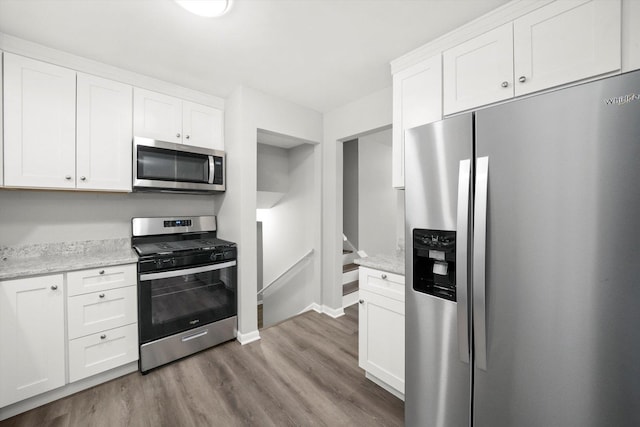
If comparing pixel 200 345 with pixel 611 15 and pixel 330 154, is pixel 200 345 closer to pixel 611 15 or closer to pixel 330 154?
pixel 330 154

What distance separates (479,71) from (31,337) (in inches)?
133

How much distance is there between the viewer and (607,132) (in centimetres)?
87

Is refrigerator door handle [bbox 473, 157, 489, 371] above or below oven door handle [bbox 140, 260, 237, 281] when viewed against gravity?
above

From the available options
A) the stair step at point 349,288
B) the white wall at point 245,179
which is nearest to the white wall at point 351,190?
the stair step at point 349,288

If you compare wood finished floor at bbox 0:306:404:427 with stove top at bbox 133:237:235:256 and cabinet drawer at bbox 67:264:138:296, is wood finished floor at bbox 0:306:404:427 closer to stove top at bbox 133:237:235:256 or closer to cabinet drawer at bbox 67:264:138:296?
cabinet drawer at bbox 67:264:138:296

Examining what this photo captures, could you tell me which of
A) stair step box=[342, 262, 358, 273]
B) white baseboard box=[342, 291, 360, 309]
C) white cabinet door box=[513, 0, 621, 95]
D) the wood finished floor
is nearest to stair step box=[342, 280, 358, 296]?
white baseboard box=[342, 291, 360, 309]

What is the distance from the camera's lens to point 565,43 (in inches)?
51.1

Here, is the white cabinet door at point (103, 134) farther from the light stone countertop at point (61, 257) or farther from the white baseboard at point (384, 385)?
the white baseboard at point (384, 385)

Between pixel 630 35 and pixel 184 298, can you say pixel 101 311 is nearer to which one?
pixel 184 298

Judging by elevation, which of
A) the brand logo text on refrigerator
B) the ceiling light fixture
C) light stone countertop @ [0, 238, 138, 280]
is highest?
the ceiling light fixture

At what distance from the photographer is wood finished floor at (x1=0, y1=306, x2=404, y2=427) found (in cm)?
163

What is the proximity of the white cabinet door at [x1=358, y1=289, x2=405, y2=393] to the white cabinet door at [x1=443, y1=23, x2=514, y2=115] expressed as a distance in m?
1.41

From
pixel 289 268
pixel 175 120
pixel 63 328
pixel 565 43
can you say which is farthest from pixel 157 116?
pixel 565 43

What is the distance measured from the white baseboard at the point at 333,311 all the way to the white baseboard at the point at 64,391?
1971mm
